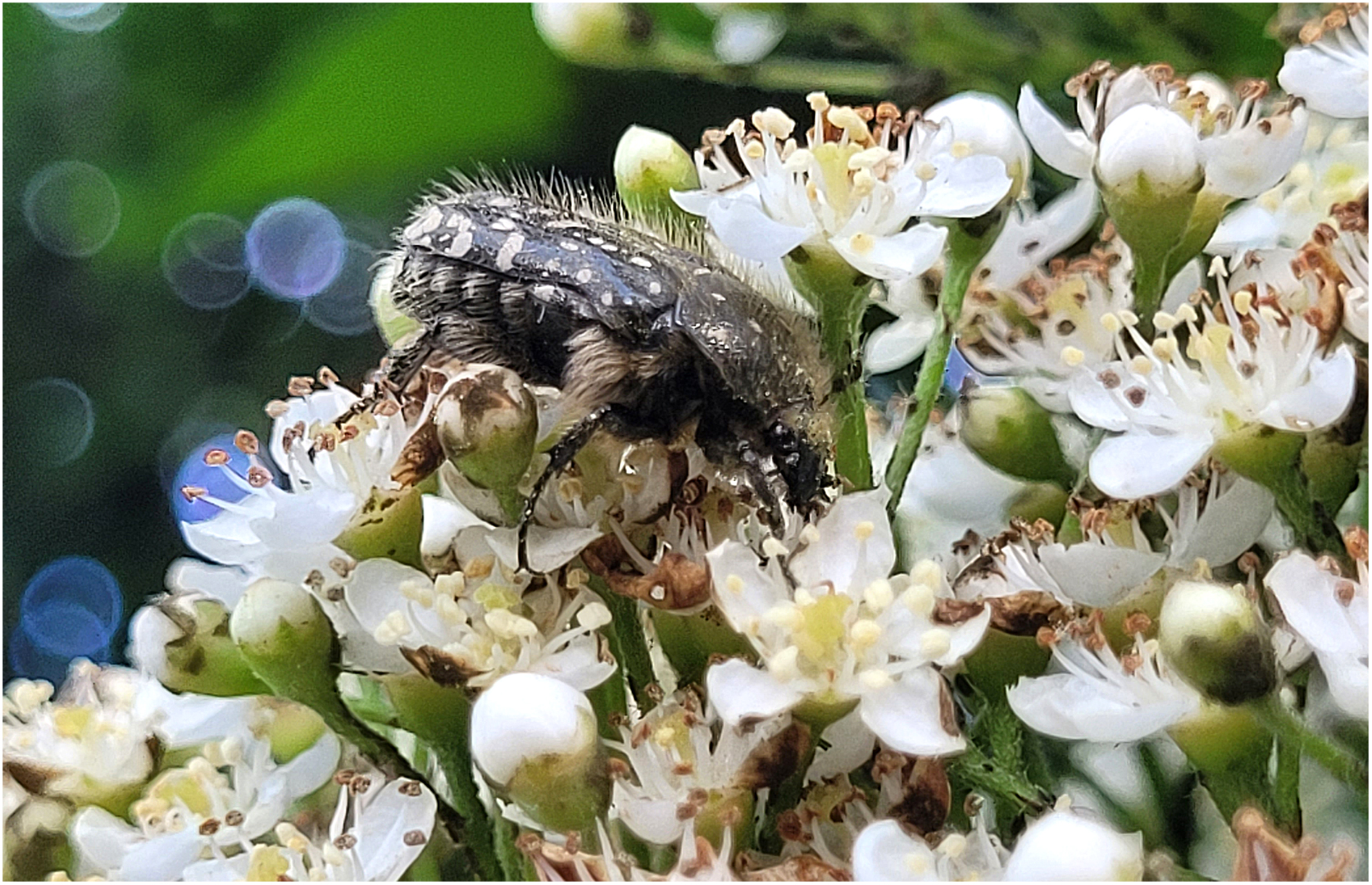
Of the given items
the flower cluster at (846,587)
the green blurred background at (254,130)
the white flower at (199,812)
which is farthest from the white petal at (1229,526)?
the white flower at (199,812)

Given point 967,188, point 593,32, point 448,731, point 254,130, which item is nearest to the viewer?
point 448,731

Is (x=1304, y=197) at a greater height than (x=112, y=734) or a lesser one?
greater

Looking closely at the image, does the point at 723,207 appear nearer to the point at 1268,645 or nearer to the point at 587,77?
the point at 1268,645

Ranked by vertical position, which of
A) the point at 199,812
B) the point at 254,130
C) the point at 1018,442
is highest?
the point at 254,130

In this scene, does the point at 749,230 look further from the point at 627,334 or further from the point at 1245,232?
the point at 1245,232

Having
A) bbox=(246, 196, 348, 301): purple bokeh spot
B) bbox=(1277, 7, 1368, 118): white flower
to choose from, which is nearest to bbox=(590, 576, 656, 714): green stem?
bbox=(1277, 7, 1368, 118): white flower

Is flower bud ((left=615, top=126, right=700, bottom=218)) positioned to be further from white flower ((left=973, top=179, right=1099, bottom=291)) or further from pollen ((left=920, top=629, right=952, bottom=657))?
pollen ((left=920, top=629, right=952, bottom=657))

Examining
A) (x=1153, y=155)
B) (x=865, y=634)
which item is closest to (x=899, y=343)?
(x=1153, y=155)
